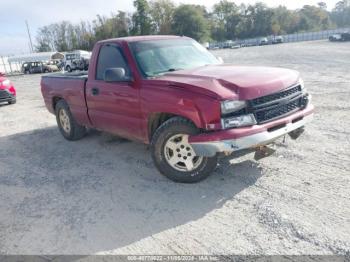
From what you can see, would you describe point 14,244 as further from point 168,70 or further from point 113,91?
point 168,70

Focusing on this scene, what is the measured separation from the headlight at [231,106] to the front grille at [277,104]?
0.37ft

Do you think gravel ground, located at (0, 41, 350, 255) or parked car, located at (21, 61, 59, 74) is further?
parked car, located at (21, 61, 59, 74)

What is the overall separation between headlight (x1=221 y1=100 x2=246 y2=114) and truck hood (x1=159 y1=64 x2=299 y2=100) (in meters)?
0.06

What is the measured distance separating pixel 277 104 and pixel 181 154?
1.34 meters

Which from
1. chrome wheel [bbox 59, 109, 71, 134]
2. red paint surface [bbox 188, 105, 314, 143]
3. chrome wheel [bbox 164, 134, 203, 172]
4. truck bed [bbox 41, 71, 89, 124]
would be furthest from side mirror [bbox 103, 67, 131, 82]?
chrome wheel [bbox 59, 109, 71, 134]

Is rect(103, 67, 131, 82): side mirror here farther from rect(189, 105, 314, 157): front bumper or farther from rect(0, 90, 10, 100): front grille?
rect(0, 90, 10, 100): front grille

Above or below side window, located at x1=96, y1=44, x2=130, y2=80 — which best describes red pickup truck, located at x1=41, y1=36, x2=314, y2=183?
below

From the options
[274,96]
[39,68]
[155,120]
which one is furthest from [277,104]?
[39,68]

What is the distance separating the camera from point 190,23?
94062 mm

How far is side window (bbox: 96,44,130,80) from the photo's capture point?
5074 millimetres

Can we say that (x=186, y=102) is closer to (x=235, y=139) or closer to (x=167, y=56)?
(x=235, y=139)

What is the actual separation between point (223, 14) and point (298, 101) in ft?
382

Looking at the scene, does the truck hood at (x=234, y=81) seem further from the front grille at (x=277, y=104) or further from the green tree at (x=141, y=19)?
the green tree at (x=141, y=19)

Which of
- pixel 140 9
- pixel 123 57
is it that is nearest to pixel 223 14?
pixel 140 9
